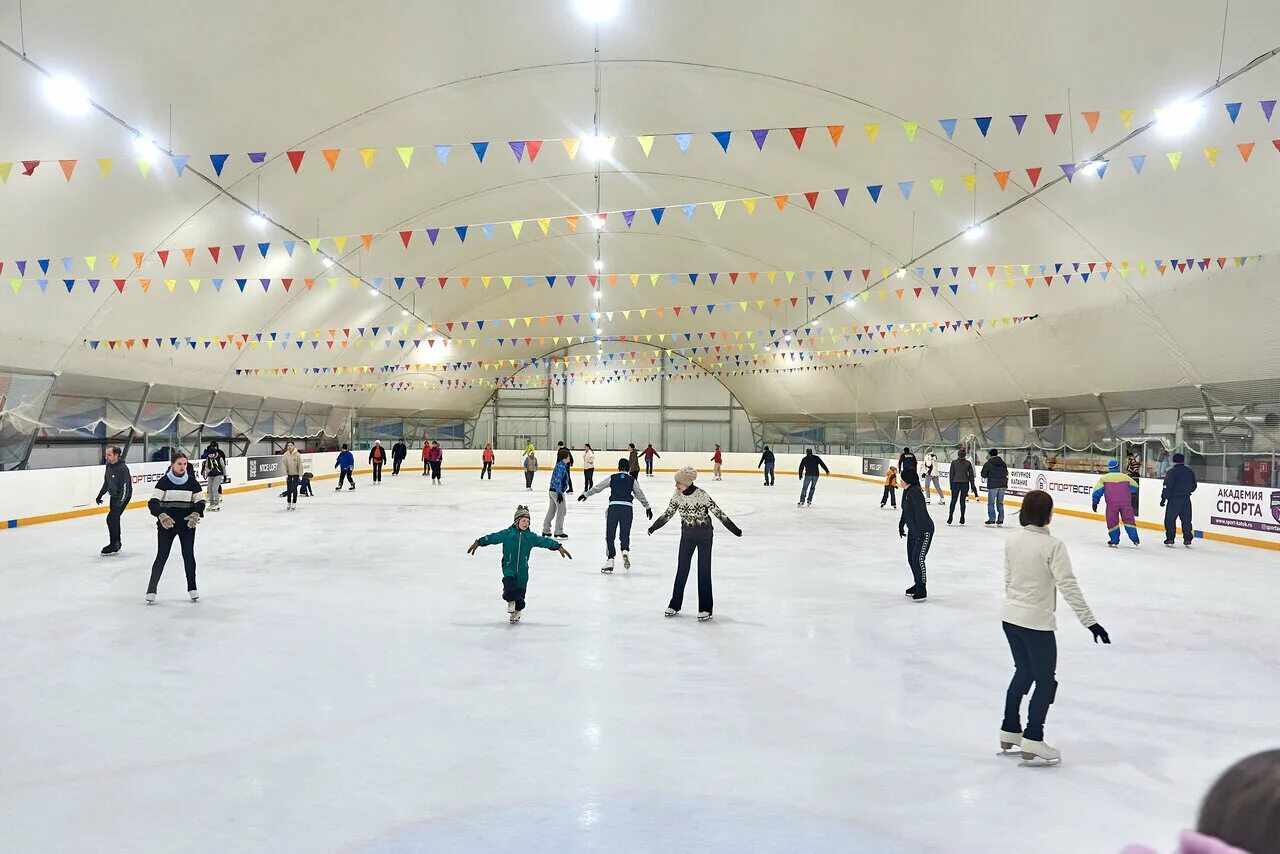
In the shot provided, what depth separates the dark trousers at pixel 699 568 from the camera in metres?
7.12

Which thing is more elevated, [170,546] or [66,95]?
[66,95]

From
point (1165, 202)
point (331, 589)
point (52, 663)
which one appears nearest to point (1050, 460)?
point (1165, 202)

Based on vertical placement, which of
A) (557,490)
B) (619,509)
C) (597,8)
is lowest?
(619,509)

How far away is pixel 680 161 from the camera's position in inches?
696

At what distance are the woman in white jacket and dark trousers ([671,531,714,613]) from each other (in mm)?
3158

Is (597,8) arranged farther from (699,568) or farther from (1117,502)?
(1117,502)

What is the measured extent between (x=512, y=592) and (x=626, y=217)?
666 inches

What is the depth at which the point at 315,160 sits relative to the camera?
48.9 ft

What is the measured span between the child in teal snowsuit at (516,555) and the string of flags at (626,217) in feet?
23.6

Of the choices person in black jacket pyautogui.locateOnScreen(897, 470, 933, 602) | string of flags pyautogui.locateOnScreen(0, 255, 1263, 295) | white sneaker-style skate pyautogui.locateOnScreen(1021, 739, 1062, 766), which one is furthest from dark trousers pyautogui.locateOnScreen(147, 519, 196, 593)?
string of flags pyautogui.locateOnScreen(0, 255, 1263, 295)

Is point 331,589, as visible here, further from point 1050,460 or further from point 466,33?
point 1050,460

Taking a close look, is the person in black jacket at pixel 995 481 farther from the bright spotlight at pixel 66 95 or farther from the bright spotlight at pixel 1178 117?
the bright spotlight at pixel 66 95

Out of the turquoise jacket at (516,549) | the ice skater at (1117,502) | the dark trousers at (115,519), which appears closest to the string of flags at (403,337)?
the ice skater at (1117,502)

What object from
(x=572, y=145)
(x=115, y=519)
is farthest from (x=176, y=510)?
(x=572, y=145)
